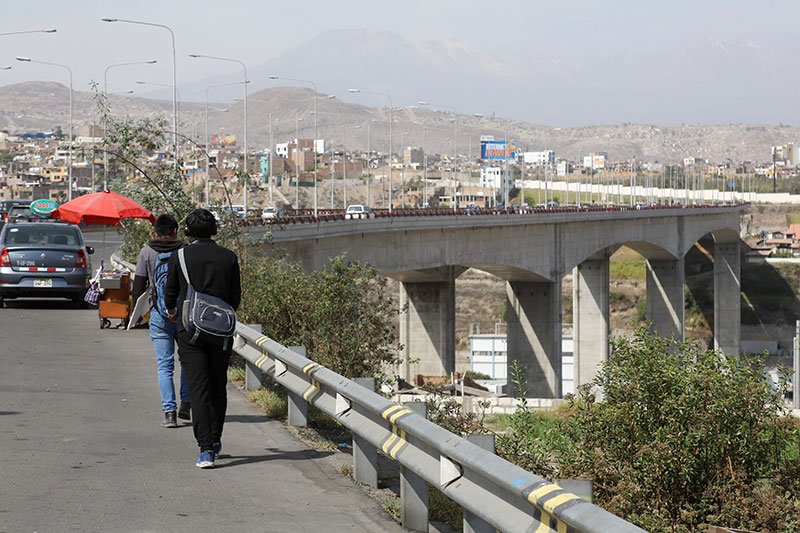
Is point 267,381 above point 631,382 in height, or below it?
below

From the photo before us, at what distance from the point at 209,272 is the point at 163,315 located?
1625mm

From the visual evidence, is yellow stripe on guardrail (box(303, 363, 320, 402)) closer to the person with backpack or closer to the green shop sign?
the person with backpack

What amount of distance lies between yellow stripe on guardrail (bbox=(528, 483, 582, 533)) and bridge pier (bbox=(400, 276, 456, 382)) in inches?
2790

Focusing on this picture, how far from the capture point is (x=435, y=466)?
274 inches

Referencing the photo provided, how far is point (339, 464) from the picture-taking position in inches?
365

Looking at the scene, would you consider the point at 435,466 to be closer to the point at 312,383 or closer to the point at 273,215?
the point at 312,383

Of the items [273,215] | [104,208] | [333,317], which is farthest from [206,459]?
[273,215]

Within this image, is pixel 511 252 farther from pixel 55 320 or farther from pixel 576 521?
pixel 576 521

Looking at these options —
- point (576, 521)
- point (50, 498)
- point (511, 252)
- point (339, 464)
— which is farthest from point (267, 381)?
point (511, 252)

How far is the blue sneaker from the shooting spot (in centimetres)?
887

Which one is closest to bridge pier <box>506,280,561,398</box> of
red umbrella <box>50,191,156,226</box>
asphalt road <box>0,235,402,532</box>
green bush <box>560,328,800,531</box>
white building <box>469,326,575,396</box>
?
white building <box>469,326,575,396</box>

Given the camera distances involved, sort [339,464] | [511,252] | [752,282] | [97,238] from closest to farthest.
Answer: [339,464] → [97,238] → [511,252] → [752,282]

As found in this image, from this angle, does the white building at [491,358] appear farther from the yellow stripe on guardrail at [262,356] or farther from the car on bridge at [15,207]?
the yellow stripe on guardrail at [262,356]

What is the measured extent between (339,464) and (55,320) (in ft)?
49.1
